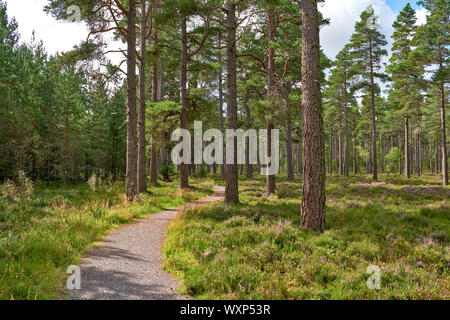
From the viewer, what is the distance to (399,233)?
6.84 m

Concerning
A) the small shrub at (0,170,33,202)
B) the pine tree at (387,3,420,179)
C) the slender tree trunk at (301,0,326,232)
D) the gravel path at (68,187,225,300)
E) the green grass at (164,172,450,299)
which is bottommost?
the gravel path at (68,187,225,300)

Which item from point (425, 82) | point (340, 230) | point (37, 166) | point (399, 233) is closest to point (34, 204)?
point (340, 230)

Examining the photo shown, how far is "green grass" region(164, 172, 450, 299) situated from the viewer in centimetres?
396

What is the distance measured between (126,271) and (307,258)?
12.3ft

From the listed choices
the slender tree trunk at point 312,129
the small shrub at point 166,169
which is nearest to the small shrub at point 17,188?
the slender tree trunk at point 312,129

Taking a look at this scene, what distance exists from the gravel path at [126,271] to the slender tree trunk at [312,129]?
4243mm

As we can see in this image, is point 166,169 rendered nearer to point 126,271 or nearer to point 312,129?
point 312,129

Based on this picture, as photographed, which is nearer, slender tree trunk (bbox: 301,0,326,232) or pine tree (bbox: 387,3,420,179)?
slender tree trunk (bbox: 301,0,326,232)

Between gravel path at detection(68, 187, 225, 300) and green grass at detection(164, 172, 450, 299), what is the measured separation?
32cm

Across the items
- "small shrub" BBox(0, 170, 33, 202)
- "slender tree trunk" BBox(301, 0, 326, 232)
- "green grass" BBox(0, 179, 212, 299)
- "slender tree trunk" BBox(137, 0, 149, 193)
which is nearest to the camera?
"green grass" BBox(0, 179, 212, 299)

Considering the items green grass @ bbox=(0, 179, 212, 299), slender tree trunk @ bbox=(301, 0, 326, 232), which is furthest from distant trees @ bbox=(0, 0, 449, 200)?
green grass @ bbox=(0, 179, 212, 299)

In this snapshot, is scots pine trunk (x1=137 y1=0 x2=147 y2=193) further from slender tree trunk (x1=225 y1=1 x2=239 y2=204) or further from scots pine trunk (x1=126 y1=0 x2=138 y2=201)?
slender tree trunk (x1=225 y1=1 x2=239 y2=204)
